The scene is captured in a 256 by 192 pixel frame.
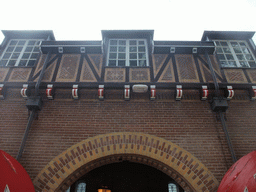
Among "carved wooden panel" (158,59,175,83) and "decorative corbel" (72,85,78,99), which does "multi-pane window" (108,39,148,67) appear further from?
"decorative corbel" (72,85,78,99)

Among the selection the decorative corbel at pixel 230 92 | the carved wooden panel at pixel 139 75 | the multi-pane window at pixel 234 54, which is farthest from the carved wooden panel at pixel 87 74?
the multi-pane window at pixel 234 54

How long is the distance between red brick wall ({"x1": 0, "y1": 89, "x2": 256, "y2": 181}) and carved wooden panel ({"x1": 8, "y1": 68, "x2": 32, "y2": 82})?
0.48 metres

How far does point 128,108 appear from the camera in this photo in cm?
623

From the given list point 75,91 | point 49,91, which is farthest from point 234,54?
point 49,91

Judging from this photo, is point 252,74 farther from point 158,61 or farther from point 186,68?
point 158,61

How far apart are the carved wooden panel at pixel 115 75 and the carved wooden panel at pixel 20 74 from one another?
118 inches

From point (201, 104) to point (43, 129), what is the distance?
5389 mm

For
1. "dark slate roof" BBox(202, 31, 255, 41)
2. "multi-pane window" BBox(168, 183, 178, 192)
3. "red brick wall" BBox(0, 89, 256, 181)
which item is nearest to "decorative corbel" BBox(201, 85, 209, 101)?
"red brick wall" BBox(0, 89, 256, 181)

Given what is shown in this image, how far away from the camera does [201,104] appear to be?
631cm

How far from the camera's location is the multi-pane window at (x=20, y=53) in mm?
7539

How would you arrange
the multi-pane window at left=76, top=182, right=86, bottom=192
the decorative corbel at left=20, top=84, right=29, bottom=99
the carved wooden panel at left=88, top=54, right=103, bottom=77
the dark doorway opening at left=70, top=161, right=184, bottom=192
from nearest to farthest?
the decorative corbel at left=20, top=84, right=29, bottom=99
the carved wooden panel at left=88, top=54, right=103, bottom=77
the dark doorway opening at left=70, top=161, right=184, bottom=192
the multi-pane window at left=76, top=182, right=86, bottom=192

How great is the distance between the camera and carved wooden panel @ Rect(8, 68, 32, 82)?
6678 mm

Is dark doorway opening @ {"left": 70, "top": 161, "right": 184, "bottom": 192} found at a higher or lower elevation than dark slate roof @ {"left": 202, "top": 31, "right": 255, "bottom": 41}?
lower

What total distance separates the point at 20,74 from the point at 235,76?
26.6 ft
